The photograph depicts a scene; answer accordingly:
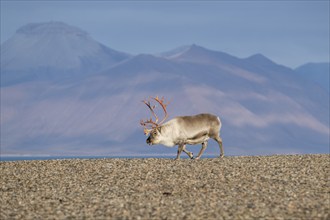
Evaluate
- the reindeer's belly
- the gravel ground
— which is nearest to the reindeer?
the reindeer's belly

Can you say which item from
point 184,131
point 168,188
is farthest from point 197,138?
point 168,188

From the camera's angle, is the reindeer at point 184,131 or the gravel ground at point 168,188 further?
the reindeer at point 184,131

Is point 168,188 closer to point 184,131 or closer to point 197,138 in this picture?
point 184,131

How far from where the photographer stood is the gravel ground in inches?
755

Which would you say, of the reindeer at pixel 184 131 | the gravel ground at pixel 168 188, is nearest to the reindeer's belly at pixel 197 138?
the reindeer at pixel 184 131

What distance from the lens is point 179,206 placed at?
19750 millimetres

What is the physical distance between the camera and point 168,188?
74.9ft

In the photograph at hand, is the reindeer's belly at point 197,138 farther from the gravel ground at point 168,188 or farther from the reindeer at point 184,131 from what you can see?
the gravel ground at point 168,188

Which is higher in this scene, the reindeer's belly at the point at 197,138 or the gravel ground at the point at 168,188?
the reindeer's belly at the point at 197,138

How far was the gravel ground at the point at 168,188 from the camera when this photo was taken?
19.2 metres

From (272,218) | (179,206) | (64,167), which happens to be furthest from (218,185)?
(64,167)

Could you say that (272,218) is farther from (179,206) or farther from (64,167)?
(64,167)

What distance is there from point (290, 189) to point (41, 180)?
26.3 feet

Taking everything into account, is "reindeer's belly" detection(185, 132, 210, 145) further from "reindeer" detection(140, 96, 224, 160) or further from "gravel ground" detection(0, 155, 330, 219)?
"gravel ground" detection(0, 155, 330, 219)
